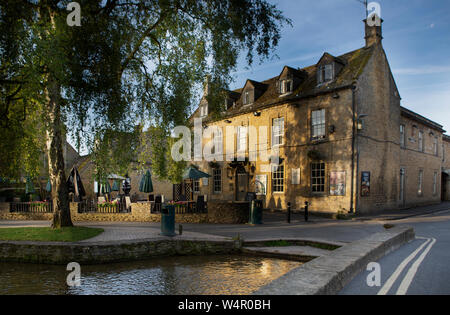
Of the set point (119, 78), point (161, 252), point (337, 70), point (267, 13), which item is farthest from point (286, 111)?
point (161, 252)

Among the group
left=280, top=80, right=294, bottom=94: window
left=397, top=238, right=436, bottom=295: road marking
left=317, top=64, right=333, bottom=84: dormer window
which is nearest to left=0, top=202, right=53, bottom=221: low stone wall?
left=280, top=80, right=294, bottom=94: window

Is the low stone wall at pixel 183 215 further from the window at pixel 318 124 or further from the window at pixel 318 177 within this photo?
the window at pixel 318 124

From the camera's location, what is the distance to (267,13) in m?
12.8

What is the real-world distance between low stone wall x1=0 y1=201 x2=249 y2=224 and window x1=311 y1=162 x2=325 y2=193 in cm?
580

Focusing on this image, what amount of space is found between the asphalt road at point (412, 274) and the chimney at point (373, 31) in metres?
14.8

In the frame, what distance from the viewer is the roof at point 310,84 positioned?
63.7ft

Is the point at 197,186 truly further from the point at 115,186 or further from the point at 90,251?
the point at 90,251

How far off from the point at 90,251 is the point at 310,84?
55.5 ft

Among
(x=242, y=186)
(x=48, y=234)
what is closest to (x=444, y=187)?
(x=242, y=186)

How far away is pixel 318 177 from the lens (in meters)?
20.3

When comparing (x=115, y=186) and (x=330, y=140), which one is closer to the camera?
(x=330, y=140)

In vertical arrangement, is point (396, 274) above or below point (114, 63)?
below
